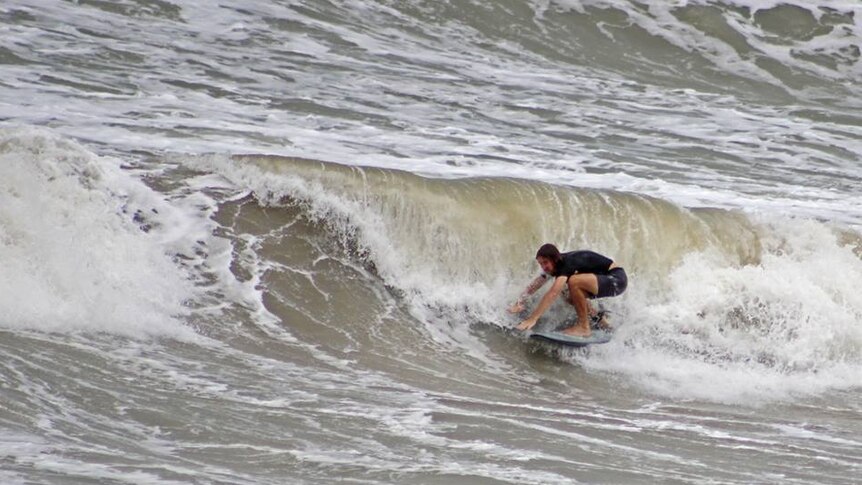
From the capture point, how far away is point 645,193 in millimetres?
12258

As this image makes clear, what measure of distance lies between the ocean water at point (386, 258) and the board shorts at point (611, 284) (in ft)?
1.25

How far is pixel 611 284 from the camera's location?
9.95m

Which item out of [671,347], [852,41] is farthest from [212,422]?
[852,41]

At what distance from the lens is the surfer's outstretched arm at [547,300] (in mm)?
9836

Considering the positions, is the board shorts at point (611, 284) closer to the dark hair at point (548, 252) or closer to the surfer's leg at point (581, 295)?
the surfer's leg at point (581, 295)

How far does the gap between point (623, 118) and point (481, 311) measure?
5742 mm

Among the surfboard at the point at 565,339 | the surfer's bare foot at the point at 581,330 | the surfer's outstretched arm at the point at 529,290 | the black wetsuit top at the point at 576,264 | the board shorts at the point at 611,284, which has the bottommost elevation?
the surfboard at the point at 565,339

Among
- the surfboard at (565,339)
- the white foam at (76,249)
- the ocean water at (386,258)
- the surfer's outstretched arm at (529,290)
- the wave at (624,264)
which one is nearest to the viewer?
the ocean water at (386,258)

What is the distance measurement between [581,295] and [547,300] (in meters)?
0.24

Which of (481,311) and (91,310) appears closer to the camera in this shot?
(91,310)

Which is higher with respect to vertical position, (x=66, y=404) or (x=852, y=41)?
(x=852, y=41)

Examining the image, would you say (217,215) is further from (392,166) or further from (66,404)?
(66,404)

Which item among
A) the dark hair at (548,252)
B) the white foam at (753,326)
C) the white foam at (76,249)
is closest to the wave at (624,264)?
the white foam at (753,326)

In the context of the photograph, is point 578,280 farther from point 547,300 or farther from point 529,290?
point 529,290
